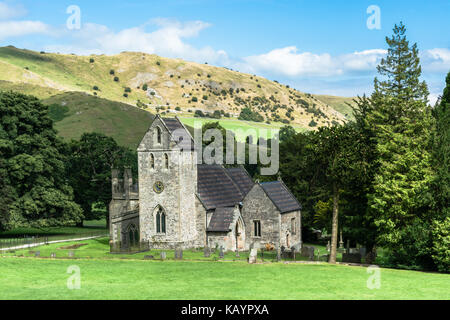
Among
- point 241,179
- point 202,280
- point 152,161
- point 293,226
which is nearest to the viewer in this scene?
point 202,280

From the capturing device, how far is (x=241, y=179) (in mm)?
66125

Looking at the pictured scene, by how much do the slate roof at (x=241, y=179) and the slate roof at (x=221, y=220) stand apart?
6.89 metres

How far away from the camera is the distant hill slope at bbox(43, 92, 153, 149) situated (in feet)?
493

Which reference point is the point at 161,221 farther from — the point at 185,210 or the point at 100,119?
the point at 100,119

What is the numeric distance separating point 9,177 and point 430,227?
47.3 meters

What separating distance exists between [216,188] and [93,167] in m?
26.6

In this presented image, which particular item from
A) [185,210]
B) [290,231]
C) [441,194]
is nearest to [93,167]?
[185,210]

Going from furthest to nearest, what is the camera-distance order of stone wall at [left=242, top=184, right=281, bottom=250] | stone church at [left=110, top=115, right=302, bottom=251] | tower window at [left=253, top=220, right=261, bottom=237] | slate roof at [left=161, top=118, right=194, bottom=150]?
tower window at [left=253, top=220, right=261, bottom=237]
stone wall at [left=242, top=184, right=281, bottom=250]
slate roof at [left=161, top=118, right=194, bottom=150]
stone church at [left=110, top=115, right=302, bottom=251]

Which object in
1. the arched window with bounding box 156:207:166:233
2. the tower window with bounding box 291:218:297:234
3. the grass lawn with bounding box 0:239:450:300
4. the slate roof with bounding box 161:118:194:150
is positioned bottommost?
the grass lawn with bounding box 0:239:450:300

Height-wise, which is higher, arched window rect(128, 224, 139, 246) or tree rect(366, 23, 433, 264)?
tree rect(366, 23, 433, 264)

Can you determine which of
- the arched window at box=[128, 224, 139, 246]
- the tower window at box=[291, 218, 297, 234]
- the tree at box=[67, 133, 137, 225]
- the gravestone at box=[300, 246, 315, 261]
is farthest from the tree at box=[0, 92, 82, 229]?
the gravestone at box=[300, 246, 315, 261]

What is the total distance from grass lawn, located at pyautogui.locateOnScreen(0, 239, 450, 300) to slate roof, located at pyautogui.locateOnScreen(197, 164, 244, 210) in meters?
12.7

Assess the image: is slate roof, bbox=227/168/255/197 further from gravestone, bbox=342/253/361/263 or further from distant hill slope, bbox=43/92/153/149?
distant hill slope, bbox=43/92/153/149
